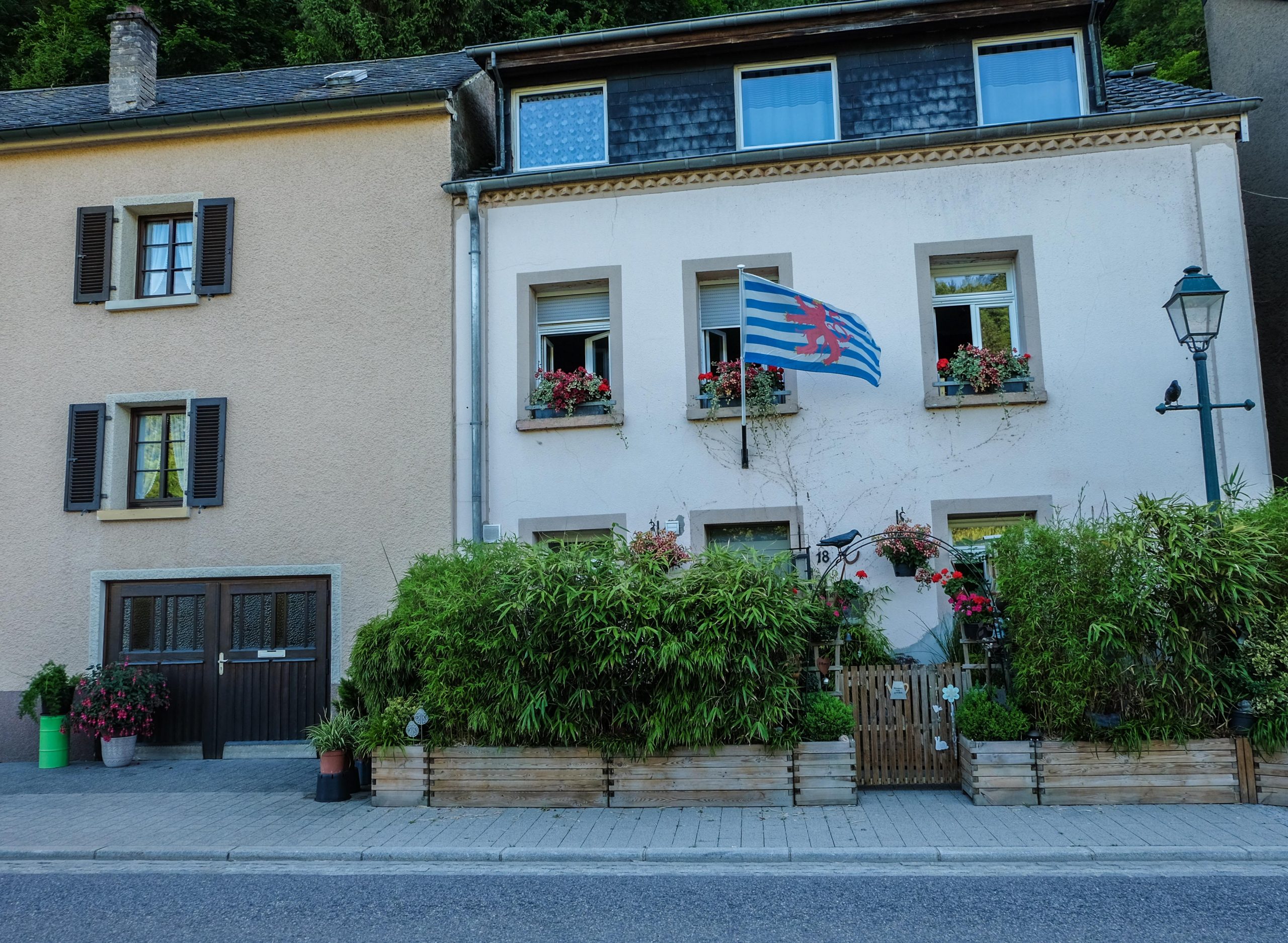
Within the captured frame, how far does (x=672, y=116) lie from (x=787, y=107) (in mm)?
1434

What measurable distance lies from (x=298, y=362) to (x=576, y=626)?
20.0 feet

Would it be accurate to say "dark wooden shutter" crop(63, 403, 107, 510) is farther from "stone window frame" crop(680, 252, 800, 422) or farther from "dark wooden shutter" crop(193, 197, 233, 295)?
"stone window frame" crop(680, 252, 800, 422)

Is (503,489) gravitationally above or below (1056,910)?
above

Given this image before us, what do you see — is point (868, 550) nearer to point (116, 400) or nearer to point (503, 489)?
point (503, 489)

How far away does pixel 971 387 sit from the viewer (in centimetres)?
1142

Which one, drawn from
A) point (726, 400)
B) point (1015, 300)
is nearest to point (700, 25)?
point (726, 400)

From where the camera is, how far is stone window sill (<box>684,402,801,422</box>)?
456 inches

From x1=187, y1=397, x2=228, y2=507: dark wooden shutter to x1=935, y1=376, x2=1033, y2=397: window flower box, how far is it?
869 centimetres

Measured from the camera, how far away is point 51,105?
48.6 ft

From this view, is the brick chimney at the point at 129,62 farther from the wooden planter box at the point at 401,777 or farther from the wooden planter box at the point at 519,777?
the wooden planter box at the point at 519,777

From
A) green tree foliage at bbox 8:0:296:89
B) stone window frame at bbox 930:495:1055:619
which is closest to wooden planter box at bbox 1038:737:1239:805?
stone window frame at bbox 930:495:1055:619

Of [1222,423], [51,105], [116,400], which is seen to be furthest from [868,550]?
[51,105]

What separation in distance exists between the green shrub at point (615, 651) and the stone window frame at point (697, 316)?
3.00m

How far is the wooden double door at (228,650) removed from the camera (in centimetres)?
1220
